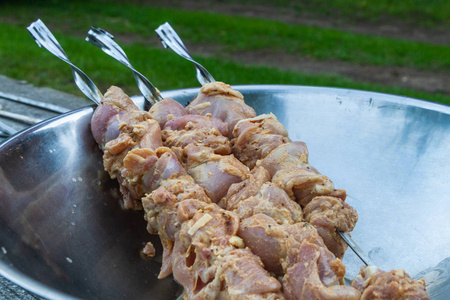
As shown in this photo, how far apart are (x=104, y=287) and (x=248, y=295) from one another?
668mm

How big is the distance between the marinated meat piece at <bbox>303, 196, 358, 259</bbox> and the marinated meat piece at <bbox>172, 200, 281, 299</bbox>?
0.24 meters

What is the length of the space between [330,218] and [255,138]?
0.47m

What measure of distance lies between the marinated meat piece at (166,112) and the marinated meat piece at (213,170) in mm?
255

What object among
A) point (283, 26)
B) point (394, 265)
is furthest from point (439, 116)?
point (283, 26)

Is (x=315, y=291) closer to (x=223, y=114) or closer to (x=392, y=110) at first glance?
(x=223, y=114)

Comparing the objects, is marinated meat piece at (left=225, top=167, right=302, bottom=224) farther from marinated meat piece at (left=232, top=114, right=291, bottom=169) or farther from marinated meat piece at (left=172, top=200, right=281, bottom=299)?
marinated meat piece at (left=232, top=114, right=291, bottom=169)

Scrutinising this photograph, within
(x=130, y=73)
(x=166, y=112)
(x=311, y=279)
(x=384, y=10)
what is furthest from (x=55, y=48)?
(x=384, y=10)

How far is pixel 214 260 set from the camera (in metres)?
1.28

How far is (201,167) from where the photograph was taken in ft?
5.49

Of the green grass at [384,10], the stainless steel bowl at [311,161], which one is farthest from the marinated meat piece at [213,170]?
the green grass at [384,10]

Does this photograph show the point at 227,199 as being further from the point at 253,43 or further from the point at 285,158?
the point at 253,43

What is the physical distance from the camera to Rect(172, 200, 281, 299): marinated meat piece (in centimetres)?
118

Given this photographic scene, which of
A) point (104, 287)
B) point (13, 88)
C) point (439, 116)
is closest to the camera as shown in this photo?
point (104, 287)

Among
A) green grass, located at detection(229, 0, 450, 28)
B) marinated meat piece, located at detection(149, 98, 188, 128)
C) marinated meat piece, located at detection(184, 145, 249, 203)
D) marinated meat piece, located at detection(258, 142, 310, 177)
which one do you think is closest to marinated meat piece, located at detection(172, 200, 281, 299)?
marinated meat piece, located at detection(184, 145, 249, 203)
